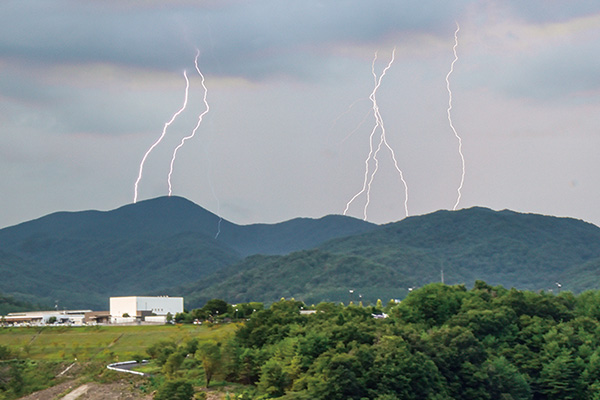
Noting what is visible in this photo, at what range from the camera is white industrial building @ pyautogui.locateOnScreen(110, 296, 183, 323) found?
150125mm

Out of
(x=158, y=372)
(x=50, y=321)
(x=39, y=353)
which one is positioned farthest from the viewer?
(x=50, y=321)

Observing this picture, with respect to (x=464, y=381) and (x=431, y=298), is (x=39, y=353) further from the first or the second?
(x=464, y=381)

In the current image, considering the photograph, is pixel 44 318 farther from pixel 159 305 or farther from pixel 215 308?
pixel 215 308

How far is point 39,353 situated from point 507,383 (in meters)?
54.9

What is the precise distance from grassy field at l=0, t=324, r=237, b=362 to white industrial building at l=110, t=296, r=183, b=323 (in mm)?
26614

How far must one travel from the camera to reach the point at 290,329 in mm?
86375

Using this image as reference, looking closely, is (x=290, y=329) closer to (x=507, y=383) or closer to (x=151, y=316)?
(x=507, y=383)

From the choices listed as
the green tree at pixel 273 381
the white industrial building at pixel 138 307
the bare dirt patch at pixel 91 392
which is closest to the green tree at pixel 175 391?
the green tree at pixel 273 381

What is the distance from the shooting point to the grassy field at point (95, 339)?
103688 mm

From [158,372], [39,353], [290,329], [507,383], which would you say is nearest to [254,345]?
[290,329]

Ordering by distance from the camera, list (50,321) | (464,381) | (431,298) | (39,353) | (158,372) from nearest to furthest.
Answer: (464,381) → (158,372) → (431,298) → (39,353) → (50,321)

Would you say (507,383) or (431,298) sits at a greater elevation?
(431,298)

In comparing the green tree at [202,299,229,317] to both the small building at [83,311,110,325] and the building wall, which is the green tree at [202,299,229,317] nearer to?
the small building at [83,311,110,325]

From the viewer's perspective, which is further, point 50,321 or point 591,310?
point 50,321
